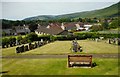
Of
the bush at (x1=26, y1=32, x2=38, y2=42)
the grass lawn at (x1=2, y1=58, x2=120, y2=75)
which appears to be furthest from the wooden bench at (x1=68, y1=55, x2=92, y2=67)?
the bush at (x1=26, y1=32, x2=38, y2=42)

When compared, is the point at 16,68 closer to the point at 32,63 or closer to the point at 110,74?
the point at 32,63

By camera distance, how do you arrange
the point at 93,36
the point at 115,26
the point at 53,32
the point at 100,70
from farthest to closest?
the point at 115,26 → the point at 53,32 → the point at 93,36 → the point at 100,70

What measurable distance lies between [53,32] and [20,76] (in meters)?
55.9

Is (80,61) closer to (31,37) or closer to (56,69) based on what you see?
Result: (56,69)

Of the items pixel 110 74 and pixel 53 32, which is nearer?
pixel 110 74

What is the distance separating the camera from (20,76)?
63.6ft

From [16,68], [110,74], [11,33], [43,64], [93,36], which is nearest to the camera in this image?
[110,74]

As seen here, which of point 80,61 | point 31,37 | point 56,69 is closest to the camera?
point 56,69

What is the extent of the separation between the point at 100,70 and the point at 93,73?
127cm

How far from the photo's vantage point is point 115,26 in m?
118

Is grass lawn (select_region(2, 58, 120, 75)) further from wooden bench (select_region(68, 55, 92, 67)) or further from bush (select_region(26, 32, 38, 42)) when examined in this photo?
bush (select_region(26, 32, 38, 42))

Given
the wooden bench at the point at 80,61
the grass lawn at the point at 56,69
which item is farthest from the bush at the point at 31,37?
the wooden bench at the point at 80,61

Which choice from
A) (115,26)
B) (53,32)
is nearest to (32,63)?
(53,32)

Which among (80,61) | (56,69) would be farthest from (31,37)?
(56,69)
